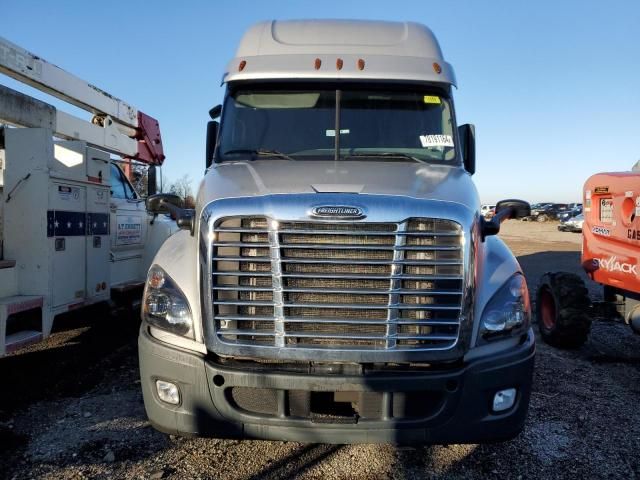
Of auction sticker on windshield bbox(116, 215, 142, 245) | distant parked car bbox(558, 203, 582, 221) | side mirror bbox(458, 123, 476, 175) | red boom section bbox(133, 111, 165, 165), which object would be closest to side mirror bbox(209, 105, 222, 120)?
side mirror bbox(458, 123, 476, 175)

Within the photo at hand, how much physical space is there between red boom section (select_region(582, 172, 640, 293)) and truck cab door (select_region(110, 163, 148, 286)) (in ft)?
20.6

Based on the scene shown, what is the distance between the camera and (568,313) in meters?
6.05

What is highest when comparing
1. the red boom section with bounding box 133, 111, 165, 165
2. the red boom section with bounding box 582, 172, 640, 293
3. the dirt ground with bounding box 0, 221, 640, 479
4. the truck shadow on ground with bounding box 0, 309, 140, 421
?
the red boom section with bounding box 133, 111, 165, 165

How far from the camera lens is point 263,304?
2.85 meters

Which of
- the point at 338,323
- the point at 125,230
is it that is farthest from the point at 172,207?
the point at 125,230

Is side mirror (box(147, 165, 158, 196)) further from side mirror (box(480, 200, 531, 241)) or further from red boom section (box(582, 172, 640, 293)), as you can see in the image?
red boom section (box(582, 172, 640, 293))

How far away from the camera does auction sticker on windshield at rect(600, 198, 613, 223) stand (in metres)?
6.11

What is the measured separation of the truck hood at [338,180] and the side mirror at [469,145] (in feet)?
2.05

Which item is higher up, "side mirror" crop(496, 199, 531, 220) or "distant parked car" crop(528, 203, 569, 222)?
"distant parked car" crop(528, 203, 569, 222)

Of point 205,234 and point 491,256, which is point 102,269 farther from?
point 491,256

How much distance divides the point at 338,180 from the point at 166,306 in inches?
50.4

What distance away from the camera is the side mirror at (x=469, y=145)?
4441 millimetres

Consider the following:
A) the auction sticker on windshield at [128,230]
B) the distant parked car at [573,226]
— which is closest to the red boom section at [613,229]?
the auction sticker on windshield at [128,230]

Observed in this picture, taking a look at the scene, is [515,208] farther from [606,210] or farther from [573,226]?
[573,226]
